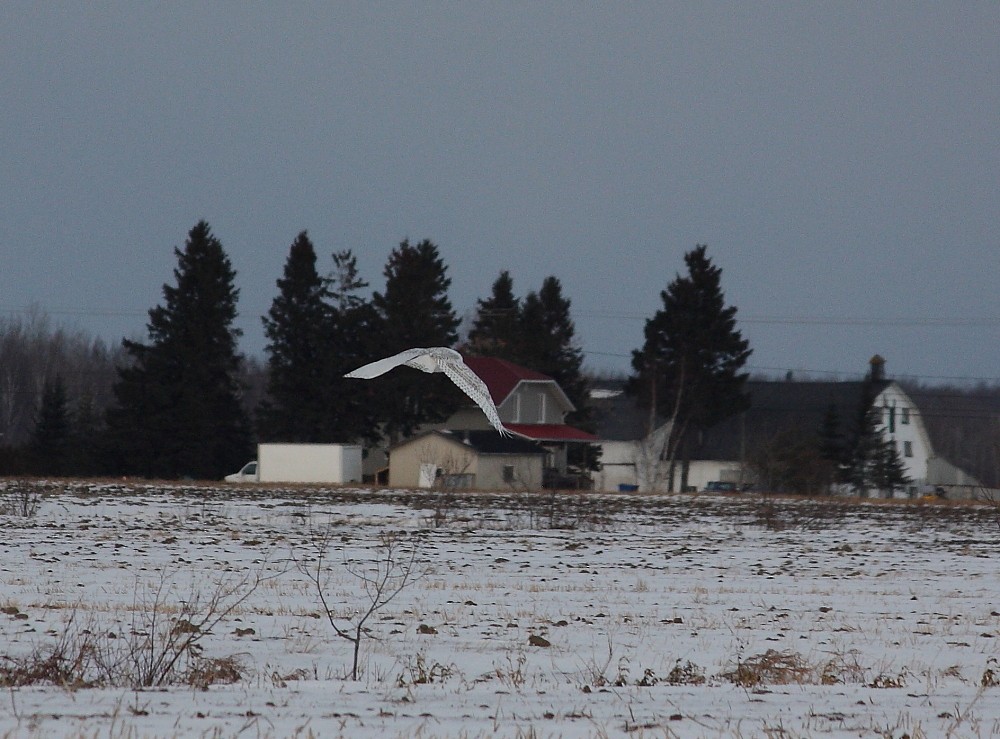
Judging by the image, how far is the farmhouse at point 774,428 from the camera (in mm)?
67562

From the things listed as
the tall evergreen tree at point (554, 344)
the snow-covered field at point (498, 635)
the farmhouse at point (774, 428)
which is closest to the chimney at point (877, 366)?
the farmhouse at point (774, 428)

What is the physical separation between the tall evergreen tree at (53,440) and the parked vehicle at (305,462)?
10.6m

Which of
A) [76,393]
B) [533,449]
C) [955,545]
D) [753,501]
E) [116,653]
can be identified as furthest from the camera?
[76,393]

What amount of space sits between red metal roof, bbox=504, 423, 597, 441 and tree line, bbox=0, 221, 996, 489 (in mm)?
3063

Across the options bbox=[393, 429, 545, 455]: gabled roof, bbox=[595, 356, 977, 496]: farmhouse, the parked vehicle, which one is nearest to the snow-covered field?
the parked vehicle

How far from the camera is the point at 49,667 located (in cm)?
891

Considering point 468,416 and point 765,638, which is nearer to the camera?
point 765,638

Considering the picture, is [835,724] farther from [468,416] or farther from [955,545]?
[468,416]

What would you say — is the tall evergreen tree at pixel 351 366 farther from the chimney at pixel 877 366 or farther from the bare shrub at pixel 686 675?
the bare shrub at pixel 686 675

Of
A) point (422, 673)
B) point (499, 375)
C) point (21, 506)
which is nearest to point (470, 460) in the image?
point (499, 375)

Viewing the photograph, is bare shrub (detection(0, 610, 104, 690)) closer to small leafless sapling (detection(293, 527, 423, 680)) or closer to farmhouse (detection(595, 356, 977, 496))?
small leafless sapling (detection(293, 527, 423, 680))

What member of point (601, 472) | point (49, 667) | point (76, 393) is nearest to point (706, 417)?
point (601, 472)

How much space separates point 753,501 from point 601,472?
2722 centimetres

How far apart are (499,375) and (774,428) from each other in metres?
18.4
